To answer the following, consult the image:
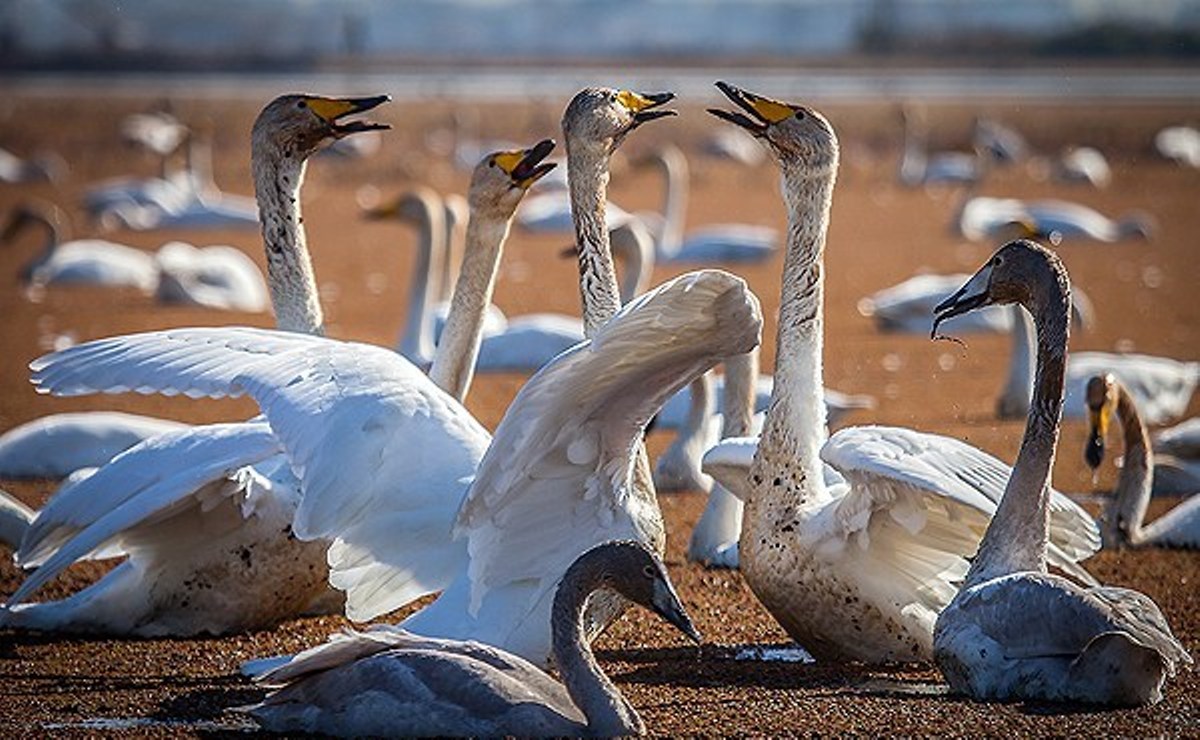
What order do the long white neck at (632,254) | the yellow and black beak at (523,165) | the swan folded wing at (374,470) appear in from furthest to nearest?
1. the long white neck at (632,254)
2. the yellow and black beak at (523,165)
3. the swan folded wing at (374,470)

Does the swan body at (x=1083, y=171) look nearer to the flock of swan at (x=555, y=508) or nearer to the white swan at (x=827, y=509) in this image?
the flock of swan at (x=555, y=508)

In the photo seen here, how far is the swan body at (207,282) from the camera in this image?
774 inches

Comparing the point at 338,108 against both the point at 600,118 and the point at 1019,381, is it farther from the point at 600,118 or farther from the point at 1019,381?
the point at 1019,381

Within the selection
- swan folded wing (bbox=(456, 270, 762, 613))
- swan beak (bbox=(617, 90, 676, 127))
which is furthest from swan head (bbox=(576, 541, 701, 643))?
swan beak (bbox=(617, 90, 676, 127))

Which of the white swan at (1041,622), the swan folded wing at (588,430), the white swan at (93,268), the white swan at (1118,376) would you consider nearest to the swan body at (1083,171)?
the white swan at (93,268)

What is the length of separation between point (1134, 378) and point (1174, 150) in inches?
1108

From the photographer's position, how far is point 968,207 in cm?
2708

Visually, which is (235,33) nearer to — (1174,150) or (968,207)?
(1174,150)

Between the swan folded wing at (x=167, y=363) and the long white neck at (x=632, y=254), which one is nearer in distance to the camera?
the swan folded wing at (x=167, y=363)

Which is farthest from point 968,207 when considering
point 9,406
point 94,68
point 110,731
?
point 94,68

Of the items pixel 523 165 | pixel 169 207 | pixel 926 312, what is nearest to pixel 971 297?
pixel 523 165

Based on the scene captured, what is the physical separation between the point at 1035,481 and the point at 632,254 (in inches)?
243

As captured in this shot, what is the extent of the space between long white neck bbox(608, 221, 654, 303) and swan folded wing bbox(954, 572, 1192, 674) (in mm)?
6056

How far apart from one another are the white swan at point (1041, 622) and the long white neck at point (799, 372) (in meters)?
0.64
